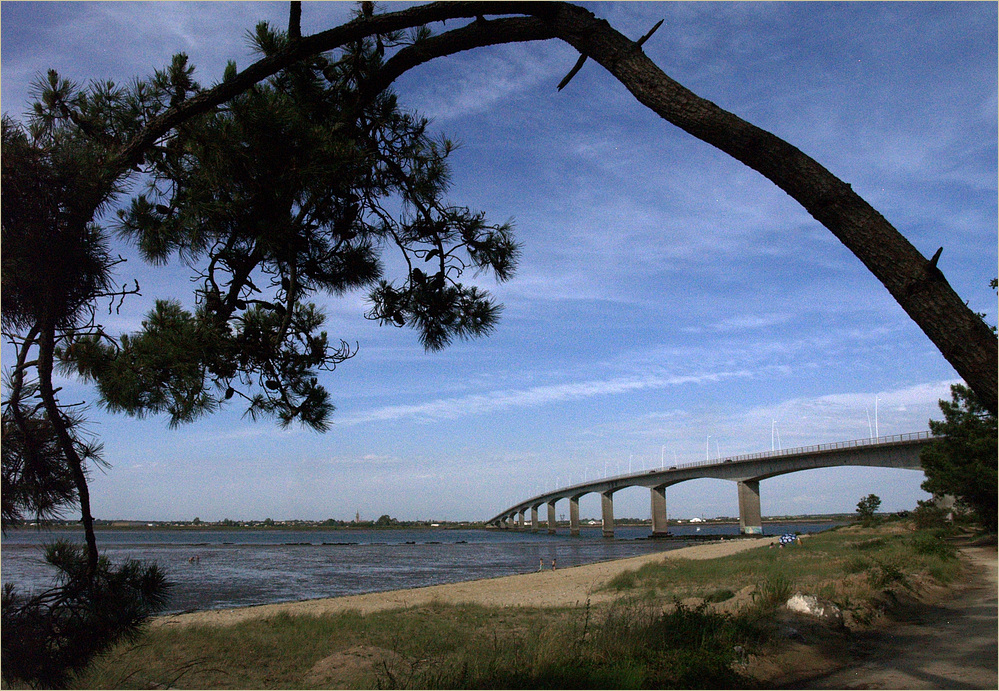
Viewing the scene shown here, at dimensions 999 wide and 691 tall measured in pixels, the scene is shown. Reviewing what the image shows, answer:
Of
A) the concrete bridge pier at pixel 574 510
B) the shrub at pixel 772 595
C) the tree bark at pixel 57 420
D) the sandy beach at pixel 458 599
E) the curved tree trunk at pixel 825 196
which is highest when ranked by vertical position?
the curved tree trunk at pixel 825 196

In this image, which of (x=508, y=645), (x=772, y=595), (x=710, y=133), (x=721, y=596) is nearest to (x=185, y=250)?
(x=710, y=133)

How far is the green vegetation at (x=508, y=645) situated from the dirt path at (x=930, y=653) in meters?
0.72

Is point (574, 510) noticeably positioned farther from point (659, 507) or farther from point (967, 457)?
point (967, 457)

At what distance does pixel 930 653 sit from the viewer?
7500 mm

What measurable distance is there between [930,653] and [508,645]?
16.6ft

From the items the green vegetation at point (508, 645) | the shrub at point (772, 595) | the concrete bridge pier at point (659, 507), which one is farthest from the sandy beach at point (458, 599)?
the concrete bridge pier at point (659, 507)

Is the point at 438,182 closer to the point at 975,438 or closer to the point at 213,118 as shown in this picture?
the point at 213,118

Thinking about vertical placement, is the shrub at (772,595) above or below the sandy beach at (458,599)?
above

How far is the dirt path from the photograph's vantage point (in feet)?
20.4

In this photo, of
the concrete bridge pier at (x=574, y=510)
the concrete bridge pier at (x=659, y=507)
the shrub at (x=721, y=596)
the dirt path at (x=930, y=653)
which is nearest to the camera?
the dirt path at (x=930, y=653)

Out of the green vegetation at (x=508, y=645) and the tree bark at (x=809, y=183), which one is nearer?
the tree bark at (x=809, y=183)

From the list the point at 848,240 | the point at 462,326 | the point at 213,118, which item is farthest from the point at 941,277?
the point at 213,118

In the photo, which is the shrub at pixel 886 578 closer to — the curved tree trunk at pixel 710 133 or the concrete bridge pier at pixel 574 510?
the curved tree trunk at pixel 710 133

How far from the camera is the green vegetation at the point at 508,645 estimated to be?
20.6ft
